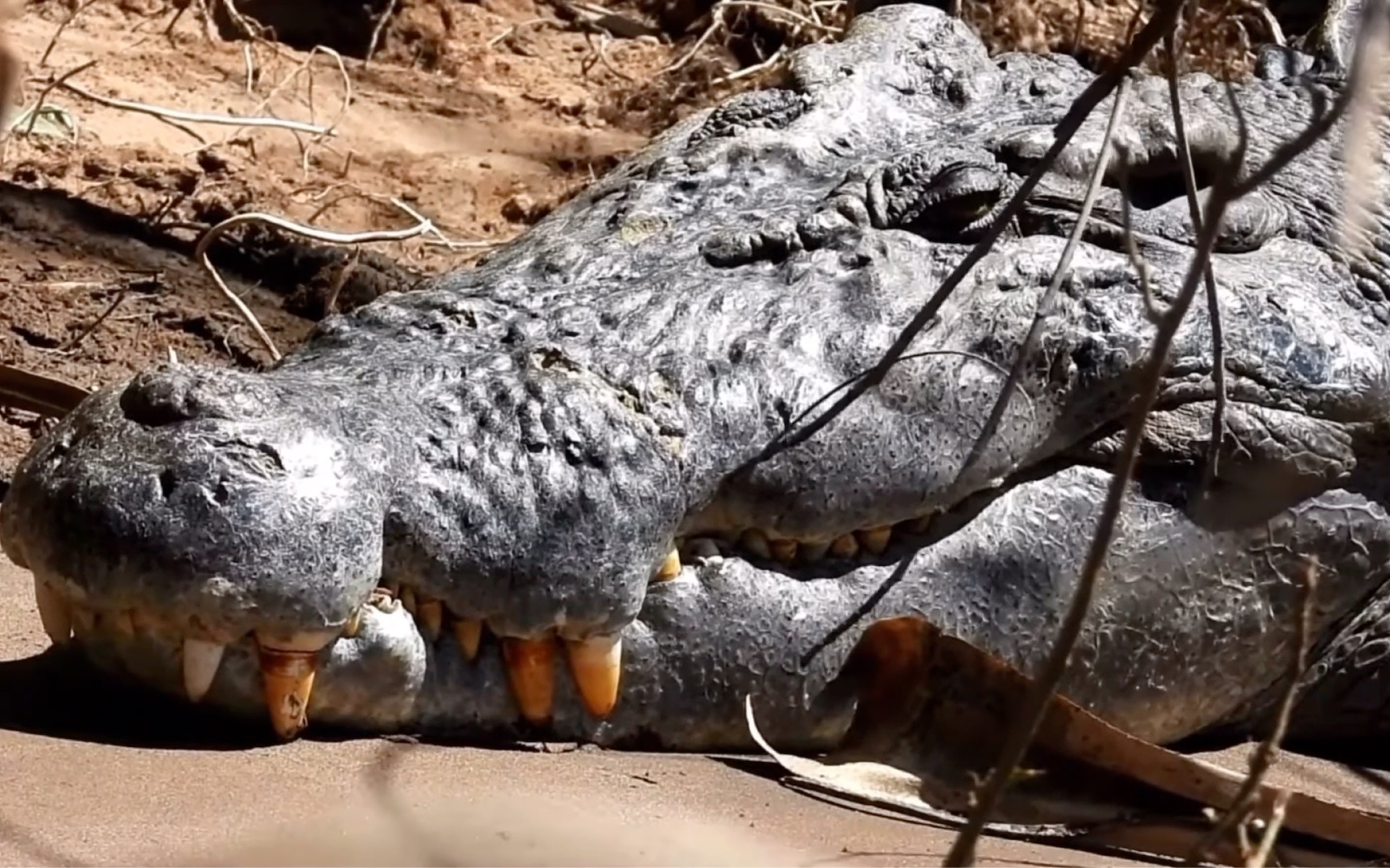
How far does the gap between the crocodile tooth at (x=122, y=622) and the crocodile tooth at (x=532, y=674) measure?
0.41 m

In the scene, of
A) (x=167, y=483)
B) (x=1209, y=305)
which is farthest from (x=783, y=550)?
(x=167, y=483)

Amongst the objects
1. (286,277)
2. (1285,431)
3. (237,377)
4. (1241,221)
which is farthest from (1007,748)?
(286,277)

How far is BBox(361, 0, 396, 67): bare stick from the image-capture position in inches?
298

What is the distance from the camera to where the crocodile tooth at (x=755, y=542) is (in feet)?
8.82

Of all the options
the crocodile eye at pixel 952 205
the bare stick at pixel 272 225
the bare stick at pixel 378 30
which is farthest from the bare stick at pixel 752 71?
the crocodile eye at pixel 952 205

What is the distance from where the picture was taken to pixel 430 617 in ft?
8.15

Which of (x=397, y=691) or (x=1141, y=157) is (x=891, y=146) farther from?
(x=397, y=691)

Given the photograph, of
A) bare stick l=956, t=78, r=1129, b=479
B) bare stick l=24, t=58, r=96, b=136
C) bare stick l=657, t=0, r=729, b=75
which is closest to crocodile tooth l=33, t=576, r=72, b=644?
bare stick l=956, t=78, r=1129, b=479

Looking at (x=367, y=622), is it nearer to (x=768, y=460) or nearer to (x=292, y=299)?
(x=768, y=460)

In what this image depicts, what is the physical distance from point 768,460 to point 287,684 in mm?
629

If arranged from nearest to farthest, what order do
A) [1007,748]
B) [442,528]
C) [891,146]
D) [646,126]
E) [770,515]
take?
1. [1007,748]
2. [442,528]
3. [770,515]
4. [891,146]
5. [646,126]

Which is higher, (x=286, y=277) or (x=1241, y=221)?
(x=1241, y=221)

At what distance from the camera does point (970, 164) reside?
10.2ft

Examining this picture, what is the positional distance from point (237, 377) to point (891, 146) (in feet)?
4.17
